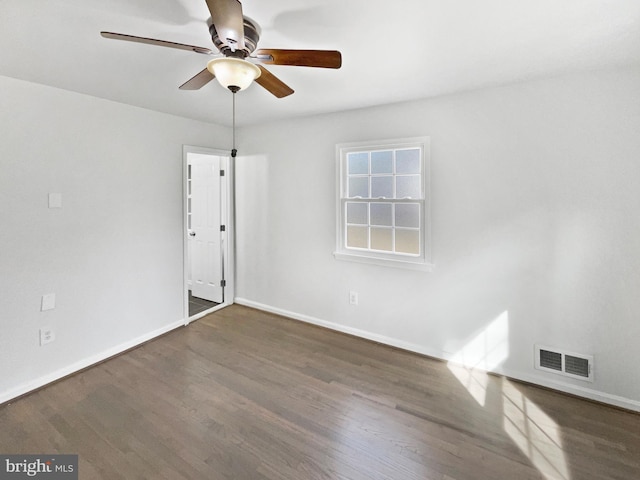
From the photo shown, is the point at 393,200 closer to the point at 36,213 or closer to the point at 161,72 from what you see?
the point at 161,72

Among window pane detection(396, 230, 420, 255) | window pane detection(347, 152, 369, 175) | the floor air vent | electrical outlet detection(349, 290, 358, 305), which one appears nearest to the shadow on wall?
the floor air vent

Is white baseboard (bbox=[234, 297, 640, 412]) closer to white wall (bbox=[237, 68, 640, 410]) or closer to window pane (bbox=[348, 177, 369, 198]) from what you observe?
white wall (bbox=[237, 68, 640, 410])

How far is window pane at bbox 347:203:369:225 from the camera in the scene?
330cm

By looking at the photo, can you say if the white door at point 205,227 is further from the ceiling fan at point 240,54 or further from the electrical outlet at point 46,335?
the ceiling fan at point 240,54

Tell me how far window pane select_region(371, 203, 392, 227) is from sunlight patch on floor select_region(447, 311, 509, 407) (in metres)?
1.31

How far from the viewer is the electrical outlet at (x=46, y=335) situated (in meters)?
2.53

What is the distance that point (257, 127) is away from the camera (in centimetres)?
396

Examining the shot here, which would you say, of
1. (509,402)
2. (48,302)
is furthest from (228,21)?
(509,402)

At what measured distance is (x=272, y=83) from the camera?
188 cm

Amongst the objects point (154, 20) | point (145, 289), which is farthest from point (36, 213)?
point (154, 20)

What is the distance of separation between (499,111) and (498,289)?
1.47 m

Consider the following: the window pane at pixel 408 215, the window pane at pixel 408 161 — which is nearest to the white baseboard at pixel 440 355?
the window pane at pixel 408 215

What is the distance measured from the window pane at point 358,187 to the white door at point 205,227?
6.26 ft

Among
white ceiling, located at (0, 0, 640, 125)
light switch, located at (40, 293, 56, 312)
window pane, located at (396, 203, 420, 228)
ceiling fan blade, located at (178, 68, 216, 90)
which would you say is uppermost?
white ceiling, located at (0, 0, 640, 125)
